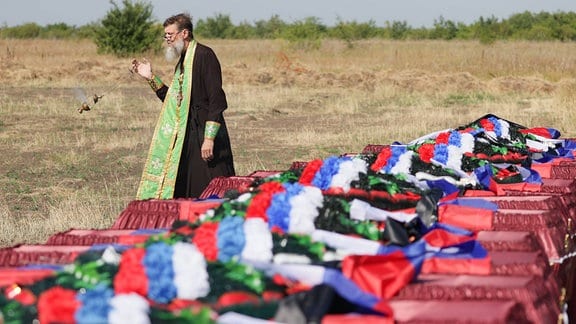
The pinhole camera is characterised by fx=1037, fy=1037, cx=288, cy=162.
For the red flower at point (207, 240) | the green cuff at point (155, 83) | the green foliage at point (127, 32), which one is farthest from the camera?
the green foliage at point (127, 32)

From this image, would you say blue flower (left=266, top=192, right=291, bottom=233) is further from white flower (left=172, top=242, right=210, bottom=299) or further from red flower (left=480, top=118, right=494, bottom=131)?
red flower (left=480, top=118, right=494, bottom=131)

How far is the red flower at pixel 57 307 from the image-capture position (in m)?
2.95

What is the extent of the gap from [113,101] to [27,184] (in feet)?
31.5

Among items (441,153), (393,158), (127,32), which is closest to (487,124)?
(441,153)

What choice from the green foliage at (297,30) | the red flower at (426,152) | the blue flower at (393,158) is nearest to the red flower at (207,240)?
the blue flower at (393,158)

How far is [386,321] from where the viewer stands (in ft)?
9.98

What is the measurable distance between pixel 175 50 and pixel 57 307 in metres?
4.61

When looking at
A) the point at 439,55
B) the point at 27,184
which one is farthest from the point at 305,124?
the point at 439,55

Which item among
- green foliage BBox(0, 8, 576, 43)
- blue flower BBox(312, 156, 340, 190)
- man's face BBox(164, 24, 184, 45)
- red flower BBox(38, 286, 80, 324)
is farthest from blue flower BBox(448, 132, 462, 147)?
green foliage BBox(0, 8, 576, 43)

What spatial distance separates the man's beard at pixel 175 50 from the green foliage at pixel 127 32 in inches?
1169

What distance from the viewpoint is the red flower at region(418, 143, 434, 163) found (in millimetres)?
5938

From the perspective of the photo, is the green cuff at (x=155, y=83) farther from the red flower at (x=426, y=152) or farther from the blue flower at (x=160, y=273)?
the blue flower at (x=160, y=273)

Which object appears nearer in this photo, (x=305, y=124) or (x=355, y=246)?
(x=355, y=246)

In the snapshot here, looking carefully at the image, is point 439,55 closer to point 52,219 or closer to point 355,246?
point 52,219
